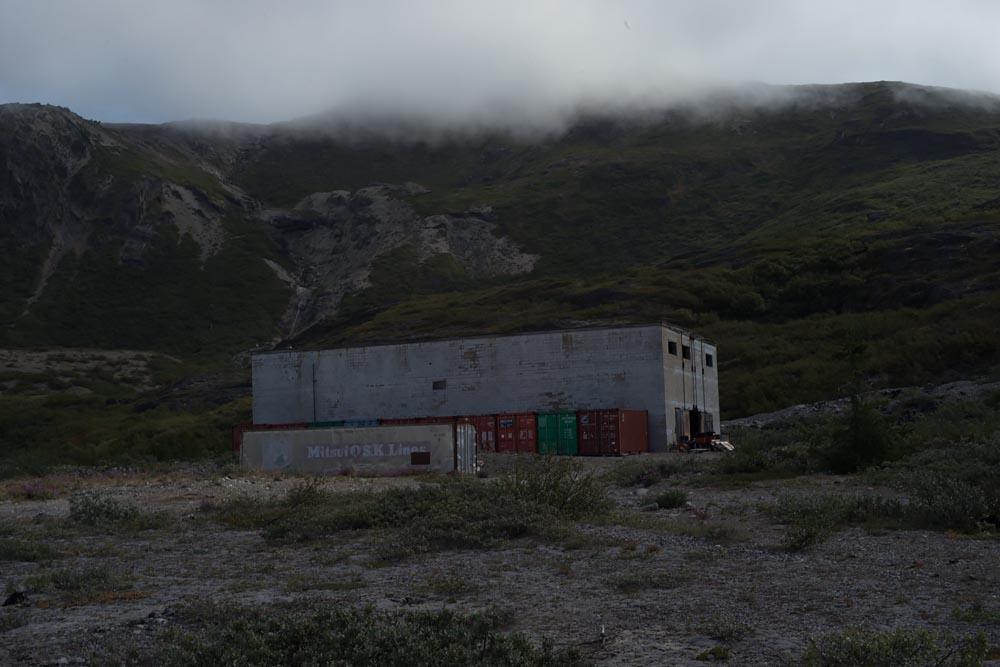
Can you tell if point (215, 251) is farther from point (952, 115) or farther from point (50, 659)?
point (50, 659)

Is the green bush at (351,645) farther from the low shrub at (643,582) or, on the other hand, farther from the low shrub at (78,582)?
the low shrub at (78,582)

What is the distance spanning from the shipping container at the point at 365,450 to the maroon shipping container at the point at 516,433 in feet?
29.7

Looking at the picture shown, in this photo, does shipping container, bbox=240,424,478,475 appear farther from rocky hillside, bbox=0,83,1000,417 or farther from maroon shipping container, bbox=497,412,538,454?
rocky hillside, bbox=0,83,1000,417

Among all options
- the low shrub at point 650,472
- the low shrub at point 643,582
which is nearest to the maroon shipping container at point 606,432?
the low shrub at point 650,472

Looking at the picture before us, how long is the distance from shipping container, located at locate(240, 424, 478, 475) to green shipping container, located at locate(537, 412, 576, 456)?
30.9 ft

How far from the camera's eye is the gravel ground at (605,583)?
7254 millimetres

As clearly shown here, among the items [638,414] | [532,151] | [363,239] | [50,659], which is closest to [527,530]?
[50,659]

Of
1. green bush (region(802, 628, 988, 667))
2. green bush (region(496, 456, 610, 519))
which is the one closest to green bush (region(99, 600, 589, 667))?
green bush (region(802, 628, 988, 667))

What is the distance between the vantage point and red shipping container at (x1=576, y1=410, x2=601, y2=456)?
1470 inches

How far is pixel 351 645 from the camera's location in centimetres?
621

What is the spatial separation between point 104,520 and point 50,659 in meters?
9.32

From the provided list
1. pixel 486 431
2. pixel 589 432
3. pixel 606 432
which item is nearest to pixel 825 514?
pixel 606 432

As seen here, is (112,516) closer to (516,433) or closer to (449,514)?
(449,514)

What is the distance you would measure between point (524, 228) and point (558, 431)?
90917 mm
